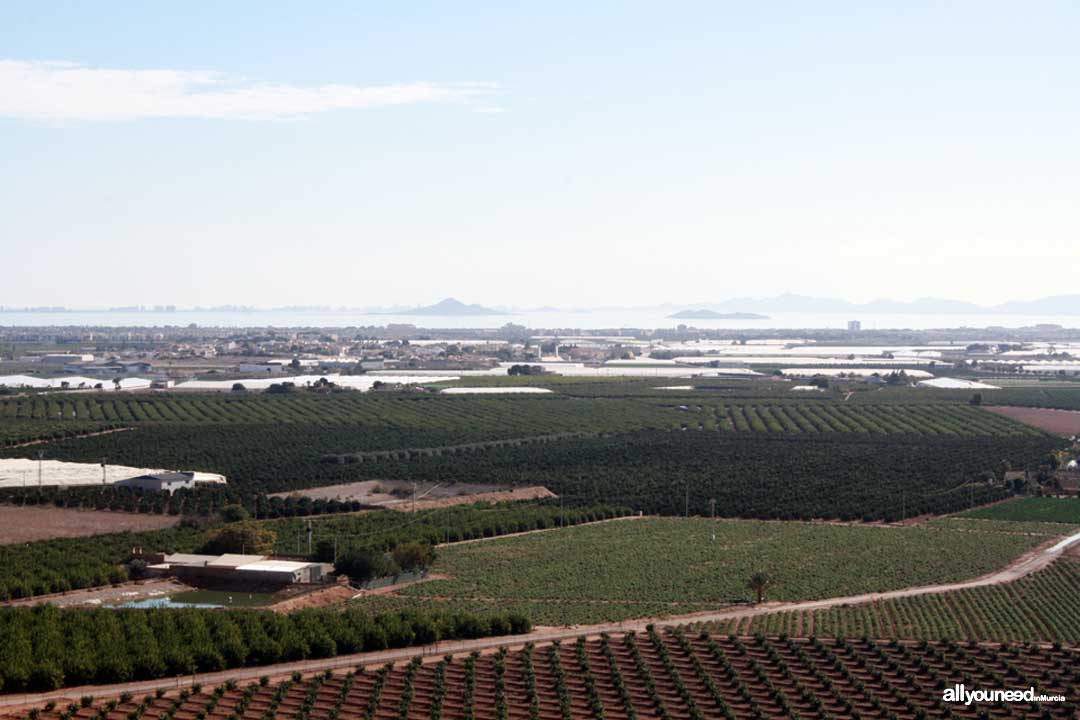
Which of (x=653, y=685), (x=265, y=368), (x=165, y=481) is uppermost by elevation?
(x=265, y=368)

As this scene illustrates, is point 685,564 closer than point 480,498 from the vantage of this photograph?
Yes

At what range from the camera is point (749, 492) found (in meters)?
49.2

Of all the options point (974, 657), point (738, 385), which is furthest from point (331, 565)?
point (738, 385)

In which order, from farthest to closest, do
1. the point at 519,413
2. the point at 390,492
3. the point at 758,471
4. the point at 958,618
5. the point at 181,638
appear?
the point at 519,413 < the point at 758,471 < the point at 390,492 < the point at 958,618 < the point at 181,638

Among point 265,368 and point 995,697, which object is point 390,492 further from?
point 265,368

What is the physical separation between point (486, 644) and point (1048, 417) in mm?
57904

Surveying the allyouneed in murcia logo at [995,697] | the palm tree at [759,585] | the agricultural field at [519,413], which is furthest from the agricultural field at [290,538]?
the agricultural field at [519,413]

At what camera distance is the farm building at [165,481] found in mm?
47281

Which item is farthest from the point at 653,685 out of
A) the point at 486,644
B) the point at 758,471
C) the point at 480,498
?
the point at 758,471

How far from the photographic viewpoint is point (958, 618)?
97.5 feet

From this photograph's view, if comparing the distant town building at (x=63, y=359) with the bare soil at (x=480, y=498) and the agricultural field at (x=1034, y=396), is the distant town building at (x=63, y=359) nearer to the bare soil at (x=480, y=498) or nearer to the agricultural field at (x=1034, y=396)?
the agricultural field at (x=1034, y=396)

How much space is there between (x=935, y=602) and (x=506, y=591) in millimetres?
9799

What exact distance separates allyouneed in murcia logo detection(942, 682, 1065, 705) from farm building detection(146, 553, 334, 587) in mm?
15810

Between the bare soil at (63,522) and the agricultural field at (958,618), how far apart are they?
20416mm
